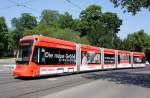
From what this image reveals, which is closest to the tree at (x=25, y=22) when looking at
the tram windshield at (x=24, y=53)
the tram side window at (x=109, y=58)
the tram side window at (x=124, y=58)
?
the tram side window at (x=124, y=58)

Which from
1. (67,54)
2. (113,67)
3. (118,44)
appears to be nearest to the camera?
(67,54)

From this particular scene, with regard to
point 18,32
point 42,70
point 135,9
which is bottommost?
point 42,70

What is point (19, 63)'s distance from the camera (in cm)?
2589

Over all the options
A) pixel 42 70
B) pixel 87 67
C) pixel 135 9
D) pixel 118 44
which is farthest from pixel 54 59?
pixel 118 44

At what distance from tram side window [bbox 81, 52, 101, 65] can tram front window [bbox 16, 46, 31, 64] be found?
10.8 metres

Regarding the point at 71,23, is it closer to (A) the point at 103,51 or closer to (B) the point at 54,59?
(A) the point at 103,51

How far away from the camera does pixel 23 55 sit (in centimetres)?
2594

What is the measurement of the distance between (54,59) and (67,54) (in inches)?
125

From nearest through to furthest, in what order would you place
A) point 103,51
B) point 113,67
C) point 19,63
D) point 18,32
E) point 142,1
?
1. point 142,1
2. point 19,63
3. point 103,51
4. point 113,67
5. point 18,32

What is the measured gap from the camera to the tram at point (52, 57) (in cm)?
2548

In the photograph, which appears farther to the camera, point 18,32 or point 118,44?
point 18,32

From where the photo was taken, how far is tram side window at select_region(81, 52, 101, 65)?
36.8m

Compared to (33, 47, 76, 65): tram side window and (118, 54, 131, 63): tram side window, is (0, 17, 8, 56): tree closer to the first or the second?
(118, 54, 131, 63): tram side window

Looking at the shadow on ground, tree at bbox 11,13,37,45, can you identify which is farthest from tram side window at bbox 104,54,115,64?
tree at bbox 11,13,37,45
